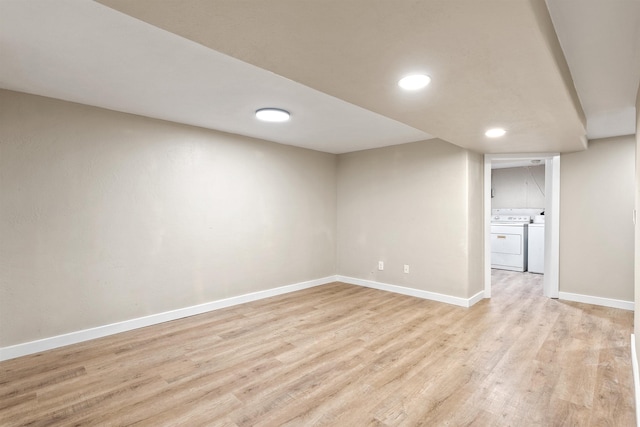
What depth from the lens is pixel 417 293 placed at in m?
4.46

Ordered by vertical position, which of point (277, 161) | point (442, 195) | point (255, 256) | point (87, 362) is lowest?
point (87, 362)

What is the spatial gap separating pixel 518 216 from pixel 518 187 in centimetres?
64

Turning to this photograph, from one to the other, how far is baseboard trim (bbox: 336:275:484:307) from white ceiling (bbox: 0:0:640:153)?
2065 mm

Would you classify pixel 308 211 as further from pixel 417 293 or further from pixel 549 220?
pixel 549 220

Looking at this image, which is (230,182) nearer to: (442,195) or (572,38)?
(442,195)

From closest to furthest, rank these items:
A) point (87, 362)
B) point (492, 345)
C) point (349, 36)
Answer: point (349, 36)
point (87, 362)
point (492, 345)

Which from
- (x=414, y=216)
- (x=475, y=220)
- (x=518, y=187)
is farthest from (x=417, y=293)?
(x=518, y=187)

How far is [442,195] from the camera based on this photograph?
425cm

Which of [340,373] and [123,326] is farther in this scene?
[123,326]

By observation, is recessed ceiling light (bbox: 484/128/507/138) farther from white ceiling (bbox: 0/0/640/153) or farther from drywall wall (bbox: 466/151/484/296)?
drywall wall (bbox: 466/151/484/296)

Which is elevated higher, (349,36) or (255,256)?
(349,36)

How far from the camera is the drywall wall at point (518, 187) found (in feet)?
21.6

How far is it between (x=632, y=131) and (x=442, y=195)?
7.14ft

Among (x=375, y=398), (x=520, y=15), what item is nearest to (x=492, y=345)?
(x=375, y=398)
